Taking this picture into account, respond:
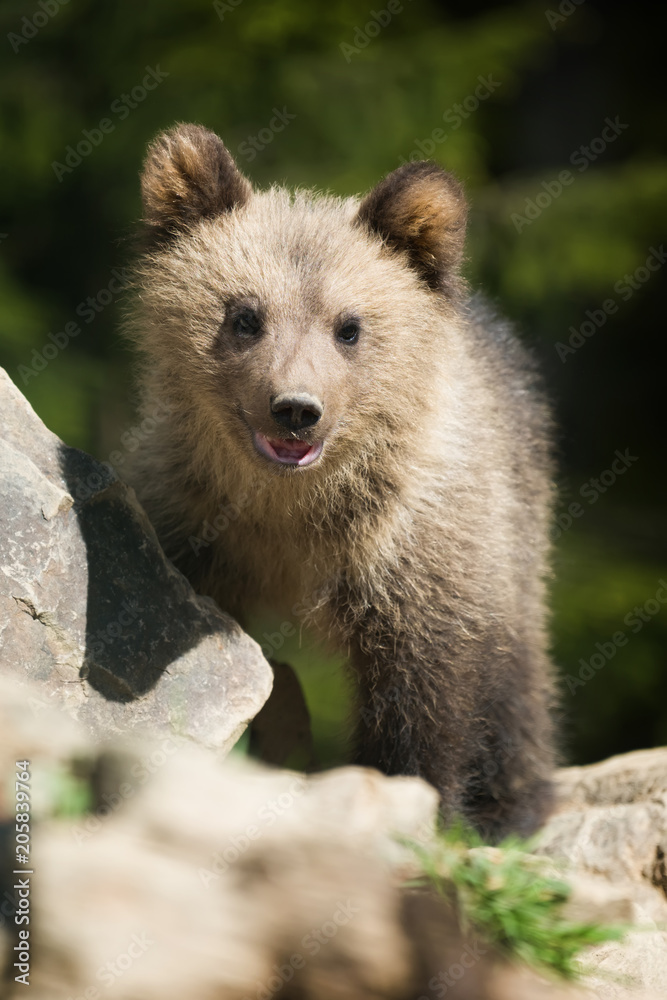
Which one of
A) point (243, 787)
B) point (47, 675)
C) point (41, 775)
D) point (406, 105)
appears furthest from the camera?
point (406, 105)

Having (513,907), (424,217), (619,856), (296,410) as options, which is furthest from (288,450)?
(619,856)

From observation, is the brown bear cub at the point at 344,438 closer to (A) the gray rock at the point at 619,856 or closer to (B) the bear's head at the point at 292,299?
(B) the bear's head at the point at 292,299

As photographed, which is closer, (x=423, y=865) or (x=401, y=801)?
(x=423, y=865)

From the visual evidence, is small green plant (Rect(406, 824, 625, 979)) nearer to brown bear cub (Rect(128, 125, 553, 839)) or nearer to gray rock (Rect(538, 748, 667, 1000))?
gray rock (Rect(538, 748, 667, 1000))

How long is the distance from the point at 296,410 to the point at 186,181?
3.68 feet

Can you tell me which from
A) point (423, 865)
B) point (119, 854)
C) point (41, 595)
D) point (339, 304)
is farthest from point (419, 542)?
point (119, 854)

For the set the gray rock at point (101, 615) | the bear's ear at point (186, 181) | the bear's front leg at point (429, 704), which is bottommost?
the gray rock at point (101, 615)

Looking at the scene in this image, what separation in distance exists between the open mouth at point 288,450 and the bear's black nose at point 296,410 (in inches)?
4.5

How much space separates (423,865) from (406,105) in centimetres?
590

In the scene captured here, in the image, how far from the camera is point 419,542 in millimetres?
4340

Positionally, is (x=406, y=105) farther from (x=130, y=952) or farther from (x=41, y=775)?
(x=130, y=952)

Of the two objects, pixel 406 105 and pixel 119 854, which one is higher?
pixel 406 105

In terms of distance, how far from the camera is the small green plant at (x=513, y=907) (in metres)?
2.76

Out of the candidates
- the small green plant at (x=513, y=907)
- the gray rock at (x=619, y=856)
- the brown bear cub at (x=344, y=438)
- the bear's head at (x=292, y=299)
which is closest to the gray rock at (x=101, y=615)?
the brown bear cub at (x=344, y=438)
